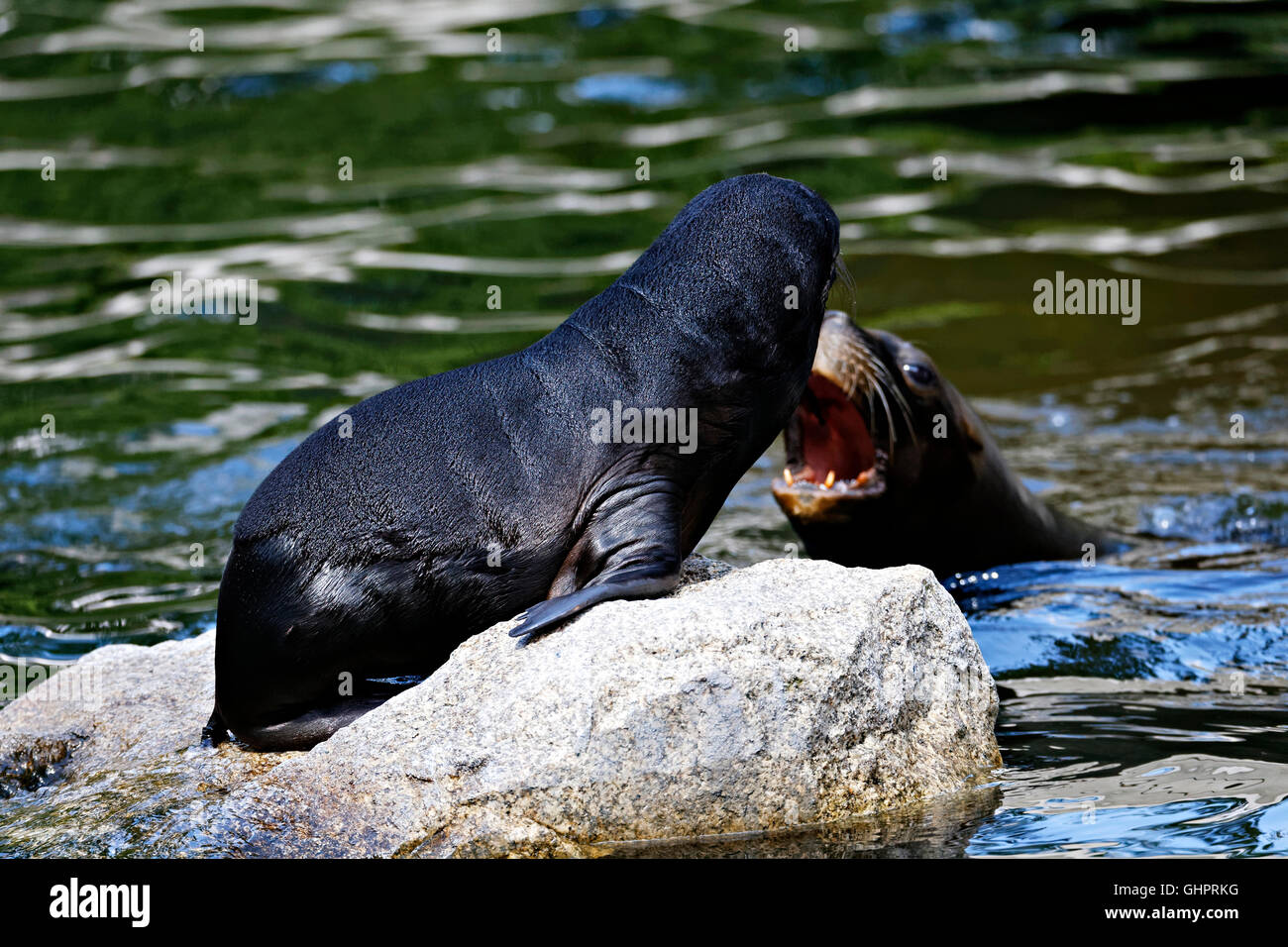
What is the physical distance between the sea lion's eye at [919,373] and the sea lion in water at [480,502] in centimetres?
239

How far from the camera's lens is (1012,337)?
12.9 m

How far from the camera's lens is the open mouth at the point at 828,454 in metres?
7.11

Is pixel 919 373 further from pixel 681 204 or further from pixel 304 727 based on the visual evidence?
pixel 681 204

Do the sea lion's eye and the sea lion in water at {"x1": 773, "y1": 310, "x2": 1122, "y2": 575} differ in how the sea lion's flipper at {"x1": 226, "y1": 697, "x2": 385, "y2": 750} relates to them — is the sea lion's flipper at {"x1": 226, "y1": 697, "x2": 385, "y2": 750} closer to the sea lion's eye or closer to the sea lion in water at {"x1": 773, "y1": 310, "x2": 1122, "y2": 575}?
the sea lion in water at {"x1": 773, "y1": 310, "x2": 1122, "y2": 575}

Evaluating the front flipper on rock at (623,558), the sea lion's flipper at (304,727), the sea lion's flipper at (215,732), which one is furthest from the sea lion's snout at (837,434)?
the sea lion's flipper at (215,732)

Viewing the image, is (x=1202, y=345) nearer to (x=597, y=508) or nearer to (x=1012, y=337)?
(x=1012, y=337)

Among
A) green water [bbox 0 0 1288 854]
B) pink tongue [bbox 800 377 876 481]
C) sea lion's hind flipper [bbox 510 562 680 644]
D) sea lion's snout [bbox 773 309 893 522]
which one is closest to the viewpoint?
sea lion's hind flipper [bbox 510 562 680 644]

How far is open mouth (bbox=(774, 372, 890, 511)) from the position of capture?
711 cm

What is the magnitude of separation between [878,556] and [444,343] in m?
6.03

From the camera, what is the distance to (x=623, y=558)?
470 cm

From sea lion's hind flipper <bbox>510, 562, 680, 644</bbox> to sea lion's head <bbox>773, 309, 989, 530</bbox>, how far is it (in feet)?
8.24

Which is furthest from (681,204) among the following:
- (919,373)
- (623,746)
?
(623,746)

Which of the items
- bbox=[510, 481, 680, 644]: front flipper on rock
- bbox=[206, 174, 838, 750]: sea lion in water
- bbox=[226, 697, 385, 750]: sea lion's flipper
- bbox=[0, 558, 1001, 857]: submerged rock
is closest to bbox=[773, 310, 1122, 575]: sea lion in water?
bbox=[206, 174, 838, 750]: sea lion in water

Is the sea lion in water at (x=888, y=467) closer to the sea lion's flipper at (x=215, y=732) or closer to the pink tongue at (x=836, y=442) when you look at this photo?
the pink tongue at (x=836, y=442)
